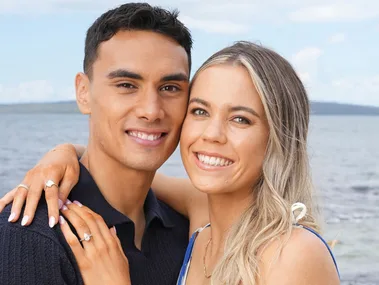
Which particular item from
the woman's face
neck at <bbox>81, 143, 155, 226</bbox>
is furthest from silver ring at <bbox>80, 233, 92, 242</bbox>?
the woman's face

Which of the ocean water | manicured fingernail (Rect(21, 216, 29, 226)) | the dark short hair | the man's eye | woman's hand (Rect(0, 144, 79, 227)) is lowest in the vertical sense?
the ocean water

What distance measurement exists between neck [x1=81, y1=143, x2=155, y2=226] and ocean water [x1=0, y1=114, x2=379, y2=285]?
0.86 metres

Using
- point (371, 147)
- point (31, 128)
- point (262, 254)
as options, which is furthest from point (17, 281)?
point (31, 128)

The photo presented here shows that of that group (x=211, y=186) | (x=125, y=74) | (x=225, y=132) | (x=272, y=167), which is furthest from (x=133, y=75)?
(x=272, y=167)

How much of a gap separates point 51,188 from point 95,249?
0.32 m

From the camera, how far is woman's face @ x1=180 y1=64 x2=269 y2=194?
2.74 metres

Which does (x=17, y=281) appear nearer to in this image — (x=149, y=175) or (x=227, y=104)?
(x=149, y=175)

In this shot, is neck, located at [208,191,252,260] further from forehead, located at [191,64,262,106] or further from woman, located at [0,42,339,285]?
forehead, located at [191,64,262,106]

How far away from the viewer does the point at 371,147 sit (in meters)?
27.0

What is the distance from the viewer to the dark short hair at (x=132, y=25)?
2986mm

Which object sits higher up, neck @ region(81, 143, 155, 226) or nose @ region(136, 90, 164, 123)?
nose @ region(136, 90, 164, 123)

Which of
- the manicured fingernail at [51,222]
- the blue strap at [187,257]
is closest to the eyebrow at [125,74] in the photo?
the manicured fingernail at [51,222]

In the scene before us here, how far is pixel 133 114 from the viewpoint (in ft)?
9.66

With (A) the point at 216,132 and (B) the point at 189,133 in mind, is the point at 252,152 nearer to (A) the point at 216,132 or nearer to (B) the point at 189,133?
(A) the point at 216,132
